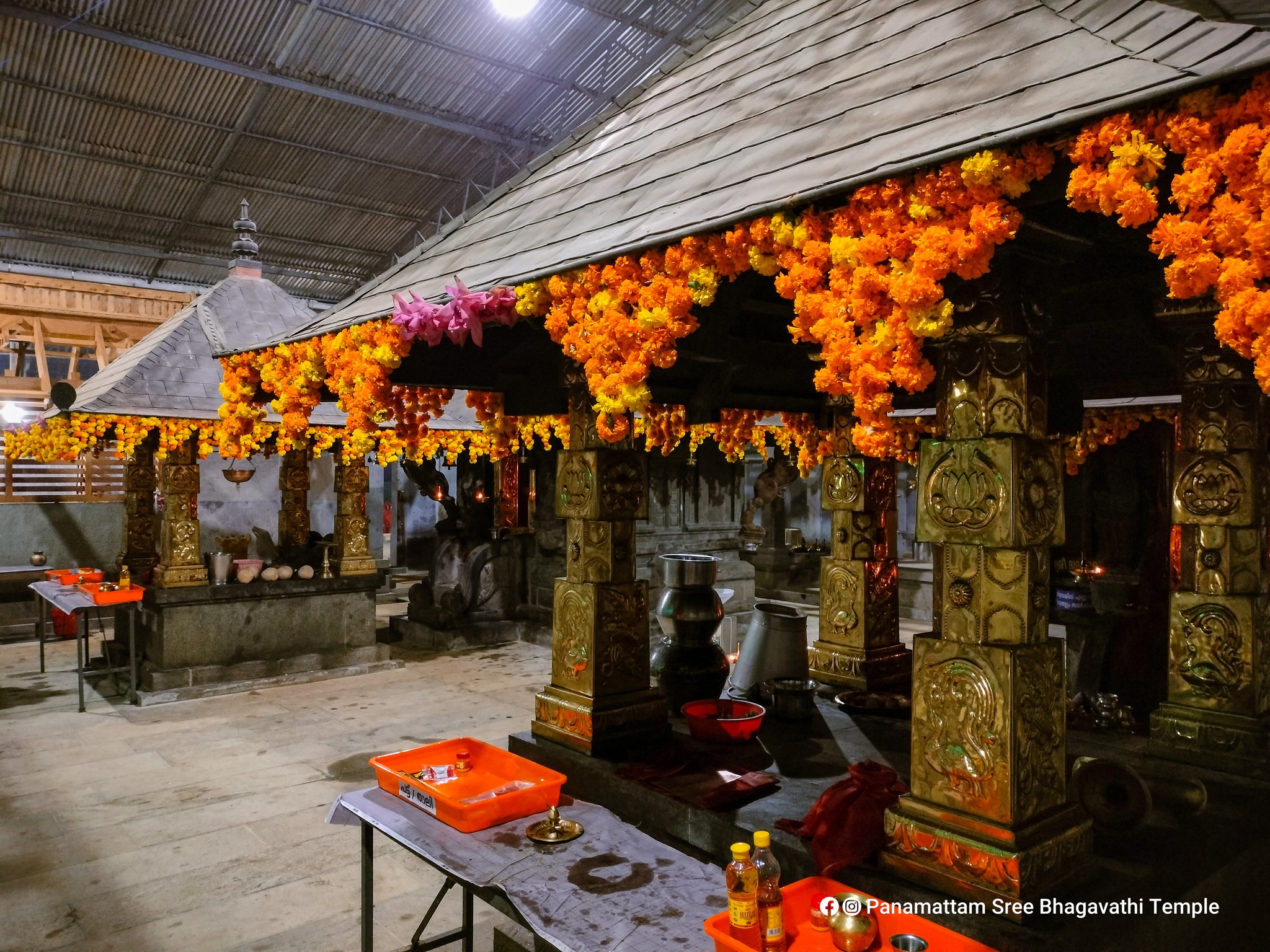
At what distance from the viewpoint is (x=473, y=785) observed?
341 centimetres

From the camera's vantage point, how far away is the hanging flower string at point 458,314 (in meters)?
3.48

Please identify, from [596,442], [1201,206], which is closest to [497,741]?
[596,442]

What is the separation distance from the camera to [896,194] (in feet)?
7.36

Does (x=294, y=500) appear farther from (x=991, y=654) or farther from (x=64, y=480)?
(x=991, y=654)

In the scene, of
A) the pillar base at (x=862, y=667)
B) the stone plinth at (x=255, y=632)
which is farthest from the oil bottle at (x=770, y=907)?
the stone plinth at (x=255, y=632)

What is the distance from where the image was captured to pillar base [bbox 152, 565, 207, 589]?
29.0 feet

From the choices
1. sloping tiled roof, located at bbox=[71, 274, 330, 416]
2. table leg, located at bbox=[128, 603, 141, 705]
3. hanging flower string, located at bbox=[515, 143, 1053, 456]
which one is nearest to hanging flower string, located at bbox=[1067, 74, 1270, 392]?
hanging flower string, located at bbox=[515, 143, 1053, 456]

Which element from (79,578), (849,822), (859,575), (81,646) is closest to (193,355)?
(79,578)

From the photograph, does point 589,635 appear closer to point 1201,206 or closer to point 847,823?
point 847,823

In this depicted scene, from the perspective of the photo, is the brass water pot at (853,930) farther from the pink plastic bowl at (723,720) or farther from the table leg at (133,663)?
the table leg at (133,663)

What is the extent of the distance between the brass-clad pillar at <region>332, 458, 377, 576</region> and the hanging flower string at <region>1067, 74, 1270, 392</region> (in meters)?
9.51

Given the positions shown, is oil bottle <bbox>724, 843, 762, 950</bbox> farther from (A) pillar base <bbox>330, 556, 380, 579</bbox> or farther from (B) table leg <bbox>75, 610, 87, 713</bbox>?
(A) pillar base <bbox>330, 556, 380, 579</bbox>

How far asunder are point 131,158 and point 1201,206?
16903mm

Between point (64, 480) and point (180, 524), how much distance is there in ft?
20.1
